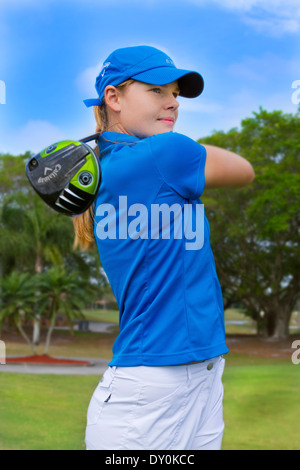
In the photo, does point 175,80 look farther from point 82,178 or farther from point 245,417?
point 245,417

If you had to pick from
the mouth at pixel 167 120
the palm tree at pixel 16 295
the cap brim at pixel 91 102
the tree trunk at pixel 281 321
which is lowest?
the tree trunk at pixel 281 321

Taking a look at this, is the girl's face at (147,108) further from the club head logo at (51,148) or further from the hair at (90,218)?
the club head logo at (51,148)

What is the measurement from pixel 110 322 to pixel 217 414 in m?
37.9

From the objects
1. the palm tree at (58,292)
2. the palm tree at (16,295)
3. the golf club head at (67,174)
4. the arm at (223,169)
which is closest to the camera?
the golf club head at (67,174)

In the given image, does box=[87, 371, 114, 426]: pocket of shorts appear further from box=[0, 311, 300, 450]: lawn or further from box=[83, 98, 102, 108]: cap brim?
box=[0, 311, 300, 450]: lawn

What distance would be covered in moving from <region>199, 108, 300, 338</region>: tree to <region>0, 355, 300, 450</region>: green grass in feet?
30.6

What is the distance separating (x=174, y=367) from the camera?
1.45 m

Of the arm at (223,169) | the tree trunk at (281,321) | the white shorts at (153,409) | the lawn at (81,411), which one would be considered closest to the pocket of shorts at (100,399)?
the white shorts at (153,409)

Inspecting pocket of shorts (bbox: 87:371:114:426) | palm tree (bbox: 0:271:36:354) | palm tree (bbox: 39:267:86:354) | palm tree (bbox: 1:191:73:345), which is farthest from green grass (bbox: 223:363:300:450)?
palm tree (bbox: 1:191:73:345)

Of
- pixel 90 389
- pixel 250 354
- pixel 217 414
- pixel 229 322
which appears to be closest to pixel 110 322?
pixel 229 322

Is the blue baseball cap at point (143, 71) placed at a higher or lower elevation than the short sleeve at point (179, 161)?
higher

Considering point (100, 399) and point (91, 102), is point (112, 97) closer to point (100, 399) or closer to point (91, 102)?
point (91, 102)

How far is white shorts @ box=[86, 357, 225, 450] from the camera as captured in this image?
144cm

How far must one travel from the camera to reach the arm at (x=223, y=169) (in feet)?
4.97
